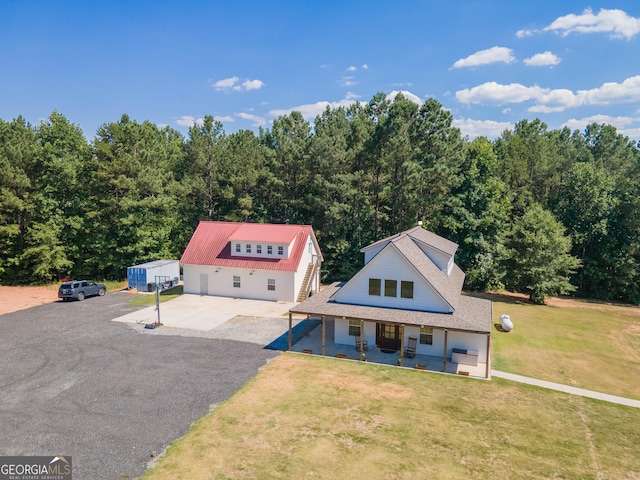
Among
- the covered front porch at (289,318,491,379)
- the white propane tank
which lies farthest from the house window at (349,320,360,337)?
the white propane tank

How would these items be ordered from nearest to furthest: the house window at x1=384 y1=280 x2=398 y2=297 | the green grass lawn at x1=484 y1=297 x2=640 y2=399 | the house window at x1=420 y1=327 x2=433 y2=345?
the green grass lawn at x1=484 y1=297 x2=640 y2=399
the house window at x1=420 y1=327 x2=433 y2=345
the house window at x1=384 y1=280 x2=398 y2=297

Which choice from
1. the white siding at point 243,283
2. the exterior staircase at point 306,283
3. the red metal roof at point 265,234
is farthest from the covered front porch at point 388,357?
the red metal roof at point 265,234

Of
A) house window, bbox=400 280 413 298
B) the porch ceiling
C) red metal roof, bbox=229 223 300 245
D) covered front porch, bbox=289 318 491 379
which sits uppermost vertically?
red metal roof, bbox=229 223 300 245

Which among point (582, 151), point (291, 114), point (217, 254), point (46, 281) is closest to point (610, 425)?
point (217, 254)

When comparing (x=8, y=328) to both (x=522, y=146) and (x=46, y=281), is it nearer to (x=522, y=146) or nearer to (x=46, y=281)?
(x=46, y=281)

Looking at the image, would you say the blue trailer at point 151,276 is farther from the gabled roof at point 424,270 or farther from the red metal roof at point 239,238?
the gabled roof at point 424,270

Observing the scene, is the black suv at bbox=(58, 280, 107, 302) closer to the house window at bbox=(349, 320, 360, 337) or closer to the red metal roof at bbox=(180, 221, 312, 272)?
the red metal roof at bbox=(180, 221, 312, 272)
